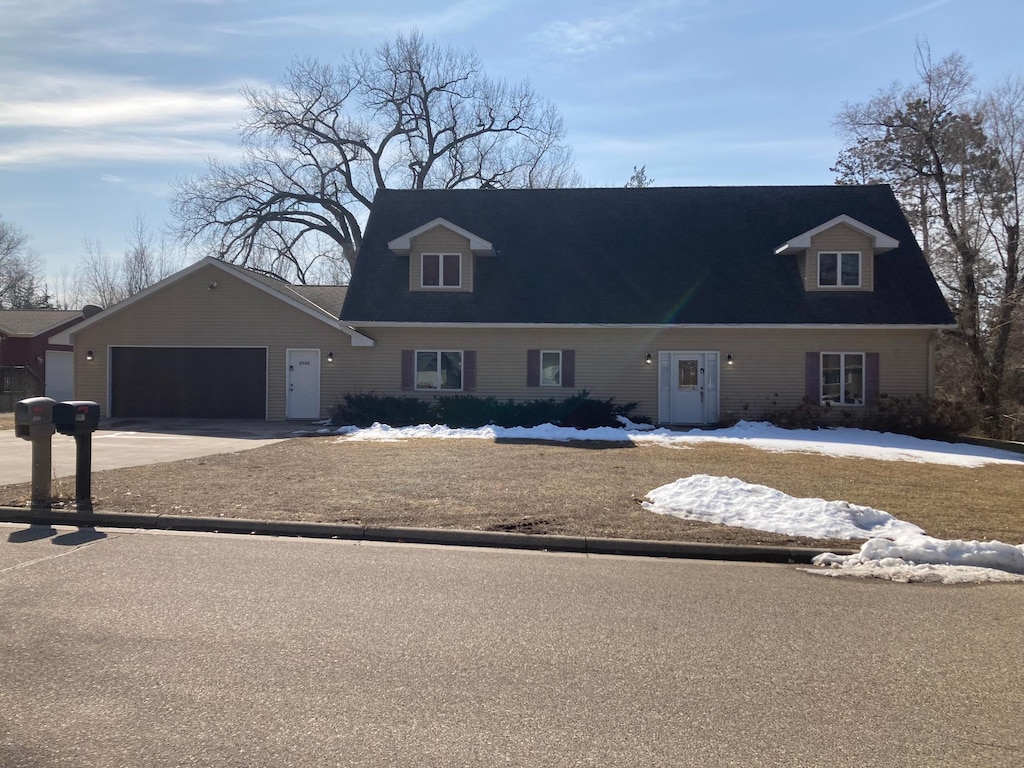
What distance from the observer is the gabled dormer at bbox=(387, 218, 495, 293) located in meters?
23.6

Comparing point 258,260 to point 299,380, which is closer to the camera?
point 299,380

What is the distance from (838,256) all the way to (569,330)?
28.2 ft

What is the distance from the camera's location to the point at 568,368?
2294 centimetres

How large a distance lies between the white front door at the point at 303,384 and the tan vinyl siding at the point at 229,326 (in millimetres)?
187

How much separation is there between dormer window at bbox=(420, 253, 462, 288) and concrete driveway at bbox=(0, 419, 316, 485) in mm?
5909

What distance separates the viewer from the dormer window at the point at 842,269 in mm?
22938

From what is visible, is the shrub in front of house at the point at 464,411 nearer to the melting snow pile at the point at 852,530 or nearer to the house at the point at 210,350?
the house at the point at 210,350

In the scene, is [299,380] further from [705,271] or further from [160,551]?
[160,551]

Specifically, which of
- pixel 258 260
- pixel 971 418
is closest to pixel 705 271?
pixel 971 418

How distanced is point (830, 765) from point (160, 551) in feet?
20.6

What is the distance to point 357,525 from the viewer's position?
826cm

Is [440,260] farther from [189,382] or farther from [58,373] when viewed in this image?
[58,373]

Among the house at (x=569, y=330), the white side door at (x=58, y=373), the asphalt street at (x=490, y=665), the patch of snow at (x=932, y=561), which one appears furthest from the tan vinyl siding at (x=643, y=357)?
the white side door at (x=58, y=373)

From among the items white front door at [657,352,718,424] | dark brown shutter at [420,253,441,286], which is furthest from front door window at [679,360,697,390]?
dark brown shutter at [420,253,441,286]
